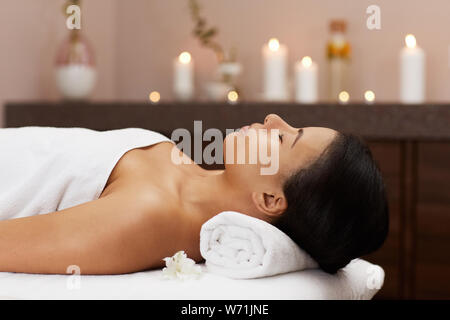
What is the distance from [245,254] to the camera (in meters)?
0.95

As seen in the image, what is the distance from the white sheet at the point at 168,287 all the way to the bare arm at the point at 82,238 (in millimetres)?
20

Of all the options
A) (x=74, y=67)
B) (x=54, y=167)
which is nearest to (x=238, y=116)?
(x=74, y=67)

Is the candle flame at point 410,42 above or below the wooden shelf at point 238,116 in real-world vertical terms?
above

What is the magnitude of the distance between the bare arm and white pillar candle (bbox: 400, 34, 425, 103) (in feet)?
4.75

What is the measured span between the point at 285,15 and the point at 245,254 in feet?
5.57

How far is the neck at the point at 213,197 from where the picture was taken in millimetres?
1021

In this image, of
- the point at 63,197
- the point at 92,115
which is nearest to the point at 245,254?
the point at 63,197

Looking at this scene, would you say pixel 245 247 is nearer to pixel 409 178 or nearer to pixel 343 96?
pixel 409 178

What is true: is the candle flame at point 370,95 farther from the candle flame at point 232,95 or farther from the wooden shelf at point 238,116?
the candle flame at point 232,95

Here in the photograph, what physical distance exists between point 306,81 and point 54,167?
132cm

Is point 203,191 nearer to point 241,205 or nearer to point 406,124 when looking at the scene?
point 241,205

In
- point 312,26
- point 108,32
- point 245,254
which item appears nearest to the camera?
point 245,254

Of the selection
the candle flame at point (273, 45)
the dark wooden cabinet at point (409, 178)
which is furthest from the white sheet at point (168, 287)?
the candle flame at point (273, 45)

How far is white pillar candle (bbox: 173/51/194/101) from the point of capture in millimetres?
2396
